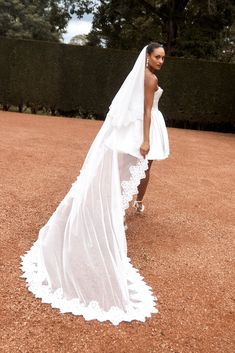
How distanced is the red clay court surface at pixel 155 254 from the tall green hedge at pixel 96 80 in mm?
7528

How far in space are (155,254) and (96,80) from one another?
13.3 m

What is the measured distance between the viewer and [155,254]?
166 inches

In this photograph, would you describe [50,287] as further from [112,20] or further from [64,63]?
[112,20]

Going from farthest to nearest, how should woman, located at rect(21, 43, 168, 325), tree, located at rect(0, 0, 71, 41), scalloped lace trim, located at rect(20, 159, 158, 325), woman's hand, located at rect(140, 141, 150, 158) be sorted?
tree, located at rect(0, 0, 71, 41), woman's hand, located at rect(140, 141, 150, 158), woman, located at rect(21, 43, 168, 325), scalloped lace trim, located at rect(20, 159, 158, 325)

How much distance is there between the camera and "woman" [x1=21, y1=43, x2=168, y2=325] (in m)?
3.09

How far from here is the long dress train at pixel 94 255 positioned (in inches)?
121

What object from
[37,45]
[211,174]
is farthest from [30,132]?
[37,45]

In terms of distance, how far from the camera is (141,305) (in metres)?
3.18

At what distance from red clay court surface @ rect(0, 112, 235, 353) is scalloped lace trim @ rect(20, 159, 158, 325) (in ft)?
0.18

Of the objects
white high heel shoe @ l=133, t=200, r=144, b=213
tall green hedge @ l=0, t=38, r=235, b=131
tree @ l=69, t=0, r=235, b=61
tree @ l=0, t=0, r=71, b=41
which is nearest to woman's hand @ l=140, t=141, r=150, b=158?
white high heel shoe @ l=133, t=200, r=144, b=213

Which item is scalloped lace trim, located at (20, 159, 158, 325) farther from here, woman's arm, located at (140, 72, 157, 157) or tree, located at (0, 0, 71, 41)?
tree, located at (0, 0, 71, 41)

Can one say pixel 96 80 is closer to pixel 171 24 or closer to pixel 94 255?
pixel 171 24

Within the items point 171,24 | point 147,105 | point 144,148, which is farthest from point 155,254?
point 171,24

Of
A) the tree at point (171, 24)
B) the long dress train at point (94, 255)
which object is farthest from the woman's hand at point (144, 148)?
the tree at point (171, 24)
